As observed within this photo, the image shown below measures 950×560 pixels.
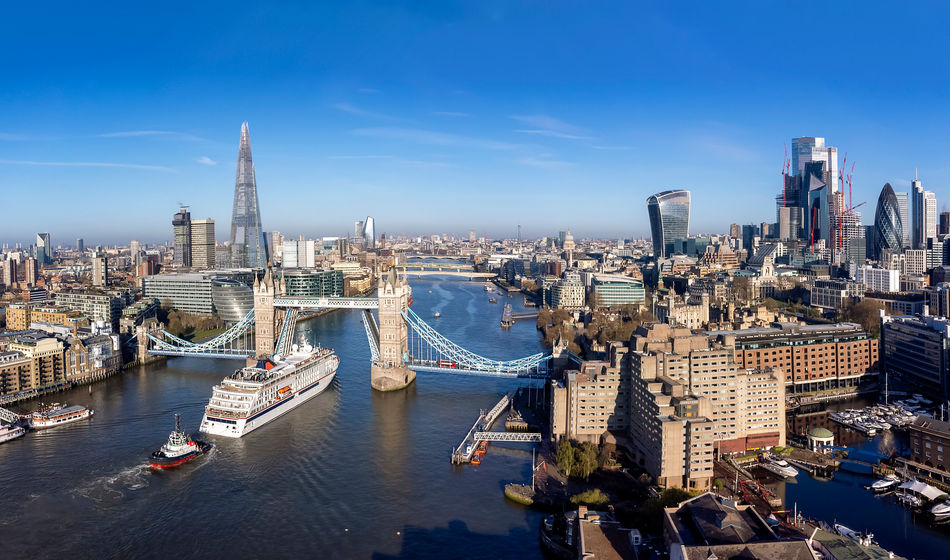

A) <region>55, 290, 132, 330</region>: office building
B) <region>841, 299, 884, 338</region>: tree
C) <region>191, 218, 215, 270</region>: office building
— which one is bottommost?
<region>841, 299, 884, 338</region>: tree

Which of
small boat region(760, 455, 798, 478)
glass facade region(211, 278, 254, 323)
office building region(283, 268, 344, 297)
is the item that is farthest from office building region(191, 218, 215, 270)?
small boat region(760, 455, 798, 478)

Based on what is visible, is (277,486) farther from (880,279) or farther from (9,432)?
(880,279)

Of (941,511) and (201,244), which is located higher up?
(201,244)

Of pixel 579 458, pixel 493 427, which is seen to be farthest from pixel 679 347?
pixel 493 427

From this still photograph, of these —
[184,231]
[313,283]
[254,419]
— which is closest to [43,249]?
[184,231]

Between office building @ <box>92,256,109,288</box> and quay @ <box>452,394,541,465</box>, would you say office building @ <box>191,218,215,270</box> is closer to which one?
office building @ <box>92,256,109,288</box>
